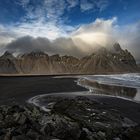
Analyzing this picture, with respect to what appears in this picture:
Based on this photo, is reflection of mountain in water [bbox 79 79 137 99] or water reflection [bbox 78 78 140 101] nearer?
water reflection [bbox 78 78 140 101]

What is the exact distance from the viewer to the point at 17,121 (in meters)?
12.0

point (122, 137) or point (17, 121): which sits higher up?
point (17, 121)

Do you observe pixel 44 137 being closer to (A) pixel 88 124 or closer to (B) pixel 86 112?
(A) pixel 88 124

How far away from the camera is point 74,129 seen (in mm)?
11125

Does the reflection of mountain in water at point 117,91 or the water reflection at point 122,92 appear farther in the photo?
the reflection of mountain in water at point 117,91

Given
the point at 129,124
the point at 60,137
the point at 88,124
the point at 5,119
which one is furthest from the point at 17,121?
the point at 129,124

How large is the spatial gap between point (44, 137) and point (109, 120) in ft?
19.5

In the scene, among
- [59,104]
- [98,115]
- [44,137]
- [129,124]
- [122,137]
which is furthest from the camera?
[59,104]

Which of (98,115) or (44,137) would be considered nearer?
(44,137)

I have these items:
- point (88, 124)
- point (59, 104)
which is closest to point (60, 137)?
point (88, 124)

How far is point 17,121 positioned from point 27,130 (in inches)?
56.8

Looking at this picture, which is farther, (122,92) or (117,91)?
(117,91)

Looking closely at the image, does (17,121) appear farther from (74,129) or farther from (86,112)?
(86,112)

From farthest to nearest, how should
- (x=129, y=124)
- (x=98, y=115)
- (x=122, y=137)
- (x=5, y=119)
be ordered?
(x=98, y=115)
(x=129, y=124)
(x=5, y=119)
(x=122, y=137)
